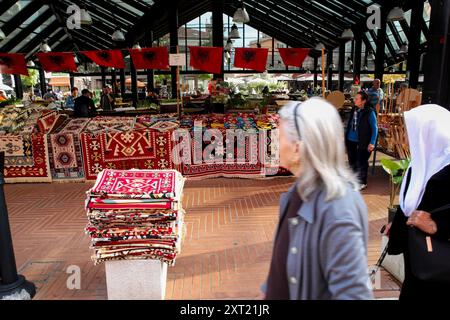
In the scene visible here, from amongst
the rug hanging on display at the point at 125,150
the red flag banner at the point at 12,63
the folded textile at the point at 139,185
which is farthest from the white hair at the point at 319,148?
the red flag banner at the point at 12,63

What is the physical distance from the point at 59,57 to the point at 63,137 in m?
5.96

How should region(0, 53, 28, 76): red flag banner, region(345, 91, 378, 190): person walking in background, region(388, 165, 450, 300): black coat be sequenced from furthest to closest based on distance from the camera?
region(0, 53, 28, 76): red flag banner < region(345, 91, 378, 190): person walking in background < region(388, 165, 450, 300): black coat

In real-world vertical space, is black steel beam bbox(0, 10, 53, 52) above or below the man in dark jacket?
above

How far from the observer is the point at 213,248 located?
4098 millimetres

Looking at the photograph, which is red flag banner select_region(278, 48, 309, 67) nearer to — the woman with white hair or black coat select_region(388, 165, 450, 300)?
black coat select_region(388, 165, 450, 300)

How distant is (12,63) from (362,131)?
1075 cm

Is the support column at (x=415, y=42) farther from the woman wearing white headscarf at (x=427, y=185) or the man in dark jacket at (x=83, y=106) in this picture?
the woman wearing white headscarf at (x=427, y=185)

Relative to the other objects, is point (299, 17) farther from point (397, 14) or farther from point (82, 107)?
point (82, 107)

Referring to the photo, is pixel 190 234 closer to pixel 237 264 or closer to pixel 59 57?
pixel 237 264

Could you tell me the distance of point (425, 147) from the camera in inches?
81.3

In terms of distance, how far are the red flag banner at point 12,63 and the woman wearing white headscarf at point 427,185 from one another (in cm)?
1205

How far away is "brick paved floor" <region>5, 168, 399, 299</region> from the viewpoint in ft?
11.0

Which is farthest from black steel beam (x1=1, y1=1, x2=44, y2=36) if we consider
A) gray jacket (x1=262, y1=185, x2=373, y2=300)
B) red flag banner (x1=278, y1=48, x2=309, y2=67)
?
gray jacket (x1=262, y1=185, x2=373, y2=300)

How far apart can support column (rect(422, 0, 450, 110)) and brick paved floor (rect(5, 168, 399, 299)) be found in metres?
1.73
